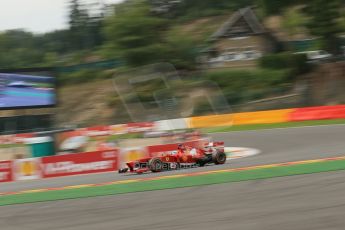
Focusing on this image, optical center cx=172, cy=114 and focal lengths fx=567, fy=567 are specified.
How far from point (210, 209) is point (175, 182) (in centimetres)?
337

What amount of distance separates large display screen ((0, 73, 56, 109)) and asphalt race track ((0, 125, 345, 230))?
17183mm

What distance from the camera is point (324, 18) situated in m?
40.9

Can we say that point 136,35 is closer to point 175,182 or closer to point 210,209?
point 175,182

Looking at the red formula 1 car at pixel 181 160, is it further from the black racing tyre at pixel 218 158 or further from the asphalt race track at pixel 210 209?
the asphalt race track at pixel 210 209

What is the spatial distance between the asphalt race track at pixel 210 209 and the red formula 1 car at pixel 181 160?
4066 millimetres

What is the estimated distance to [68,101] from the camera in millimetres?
60438

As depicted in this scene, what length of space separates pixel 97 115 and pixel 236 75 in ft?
42.3

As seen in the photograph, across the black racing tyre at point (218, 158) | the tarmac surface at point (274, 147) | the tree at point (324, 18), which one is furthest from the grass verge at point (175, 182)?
the tree at point (324, 18)

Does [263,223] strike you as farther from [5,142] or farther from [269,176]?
[5,142]

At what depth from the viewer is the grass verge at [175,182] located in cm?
1062

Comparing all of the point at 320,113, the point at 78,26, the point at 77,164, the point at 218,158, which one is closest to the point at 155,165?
the point at 218,158

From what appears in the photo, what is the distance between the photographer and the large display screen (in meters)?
26.5

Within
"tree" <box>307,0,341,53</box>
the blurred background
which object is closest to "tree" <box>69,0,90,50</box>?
the blurred background

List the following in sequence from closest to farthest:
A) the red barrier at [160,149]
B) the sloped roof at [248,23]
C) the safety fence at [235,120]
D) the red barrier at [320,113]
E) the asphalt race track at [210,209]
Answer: the asphalt race track at [210,209]
the red barrier at [160,149]
the safety fence at [235,120]
the red barrier at [320,113]
the sloped roof at [248,23]
